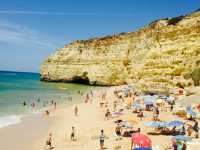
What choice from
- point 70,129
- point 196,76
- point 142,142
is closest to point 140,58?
point 196,76

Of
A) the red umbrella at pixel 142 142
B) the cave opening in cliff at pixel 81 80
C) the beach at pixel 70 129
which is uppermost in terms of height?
the cave opening in cliff at pixel 81 80

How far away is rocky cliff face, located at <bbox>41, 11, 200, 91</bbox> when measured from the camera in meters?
50.0

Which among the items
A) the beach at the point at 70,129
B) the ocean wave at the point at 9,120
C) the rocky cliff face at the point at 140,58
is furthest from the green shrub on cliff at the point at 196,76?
the ocean wave at the point at 9,120

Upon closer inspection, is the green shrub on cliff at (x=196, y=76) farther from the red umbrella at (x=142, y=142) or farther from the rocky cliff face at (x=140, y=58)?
the red umbrella at (x=142, y=142)

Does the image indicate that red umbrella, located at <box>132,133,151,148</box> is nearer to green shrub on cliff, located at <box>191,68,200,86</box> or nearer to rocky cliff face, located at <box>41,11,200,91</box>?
green shrub on cliff, located at <box>191,68,200,86</box>

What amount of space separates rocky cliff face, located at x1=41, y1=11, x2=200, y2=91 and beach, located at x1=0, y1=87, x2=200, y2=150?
14.7 metres

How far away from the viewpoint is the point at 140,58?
68938mm

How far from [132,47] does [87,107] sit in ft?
131

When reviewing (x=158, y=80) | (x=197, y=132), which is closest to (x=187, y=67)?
(x=158, y=80)

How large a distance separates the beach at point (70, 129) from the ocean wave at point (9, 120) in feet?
2.46

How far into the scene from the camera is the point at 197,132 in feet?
70.8

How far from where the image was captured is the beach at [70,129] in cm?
2134

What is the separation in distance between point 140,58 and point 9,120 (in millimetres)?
41517

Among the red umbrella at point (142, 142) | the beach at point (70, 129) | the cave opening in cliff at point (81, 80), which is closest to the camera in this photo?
the red umbrella at point (142, 142)
